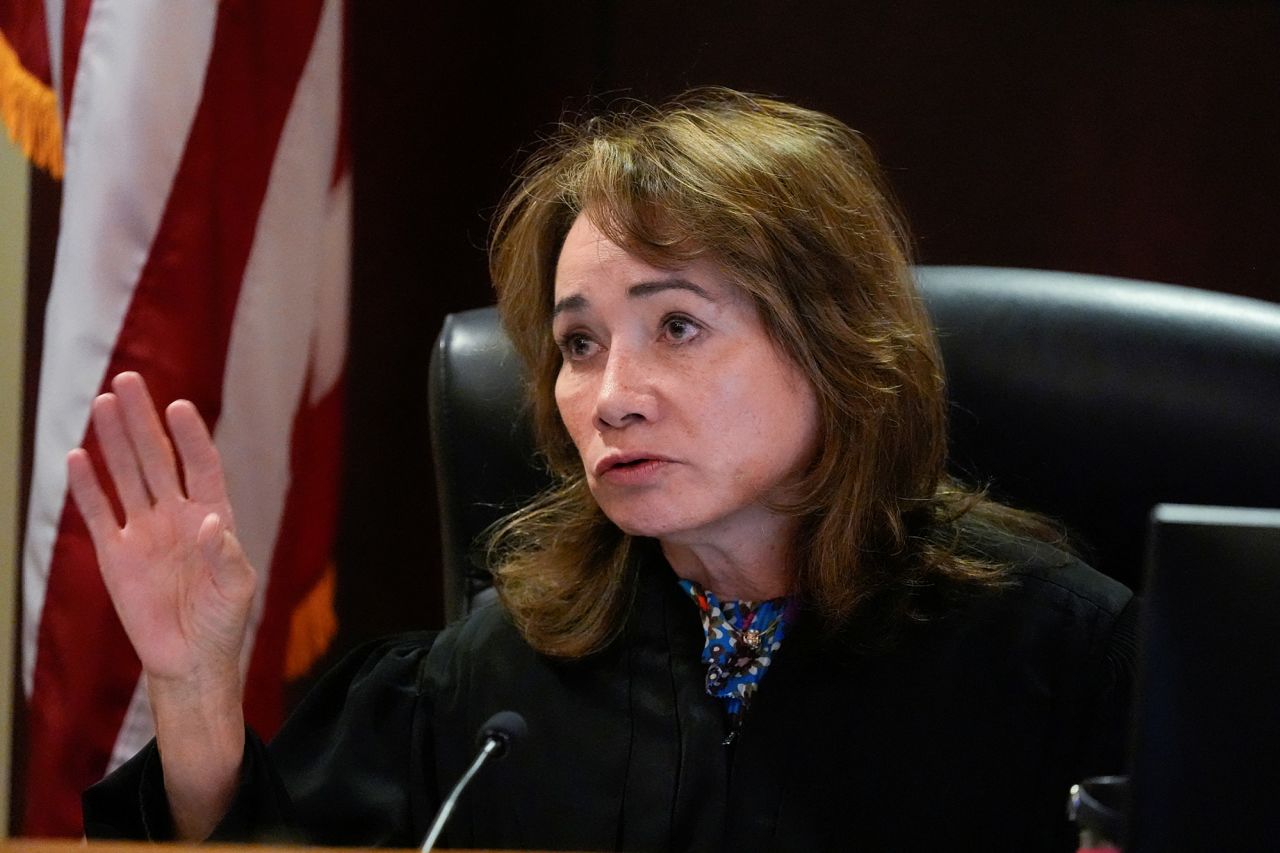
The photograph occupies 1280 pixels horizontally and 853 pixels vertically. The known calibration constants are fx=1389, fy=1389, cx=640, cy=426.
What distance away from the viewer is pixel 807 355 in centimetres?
122

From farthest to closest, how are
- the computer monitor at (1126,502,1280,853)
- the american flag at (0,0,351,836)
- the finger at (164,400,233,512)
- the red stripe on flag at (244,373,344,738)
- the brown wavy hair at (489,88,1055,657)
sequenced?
the red stripe on flag at (244,373,344,738) → the american flag at (0,0,351,836) → the brown wavy hair at (489,88,1055,657) → the finger at (164,400,233,512) → the computer monitor at (1126,502,1280,853)

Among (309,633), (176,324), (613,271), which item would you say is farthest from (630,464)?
(309,633)

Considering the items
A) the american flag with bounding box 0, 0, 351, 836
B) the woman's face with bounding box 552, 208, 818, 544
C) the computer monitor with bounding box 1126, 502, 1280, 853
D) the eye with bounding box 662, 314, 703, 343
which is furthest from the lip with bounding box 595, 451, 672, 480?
the american flag with bounding box 0, 0, 351, 836

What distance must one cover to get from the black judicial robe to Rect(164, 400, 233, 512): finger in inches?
8.8

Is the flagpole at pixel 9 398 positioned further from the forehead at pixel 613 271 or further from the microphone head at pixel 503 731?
the microphone head at pixel 503 731

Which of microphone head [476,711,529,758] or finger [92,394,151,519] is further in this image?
finger [92,394,151,519]

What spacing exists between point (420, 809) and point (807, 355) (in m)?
0.57

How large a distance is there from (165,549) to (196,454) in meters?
0.10

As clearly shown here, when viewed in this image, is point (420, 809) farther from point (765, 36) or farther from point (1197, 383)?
point (765, 36)

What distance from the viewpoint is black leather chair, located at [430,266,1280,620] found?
4.08ft

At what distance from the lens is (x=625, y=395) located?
3.86 ft

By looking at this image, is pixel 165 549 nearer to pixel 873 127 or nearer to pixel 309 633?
pixel 309 633

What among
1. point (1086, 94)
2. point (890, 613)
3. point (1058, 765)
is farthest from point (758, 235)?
point (1086, 94)

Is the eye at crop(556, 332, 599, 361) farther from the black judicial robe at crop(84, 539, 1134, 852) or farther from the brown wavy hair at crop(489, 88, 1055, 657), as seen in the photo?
the black judicial robe at crop(84, 539, 1134, 852)
